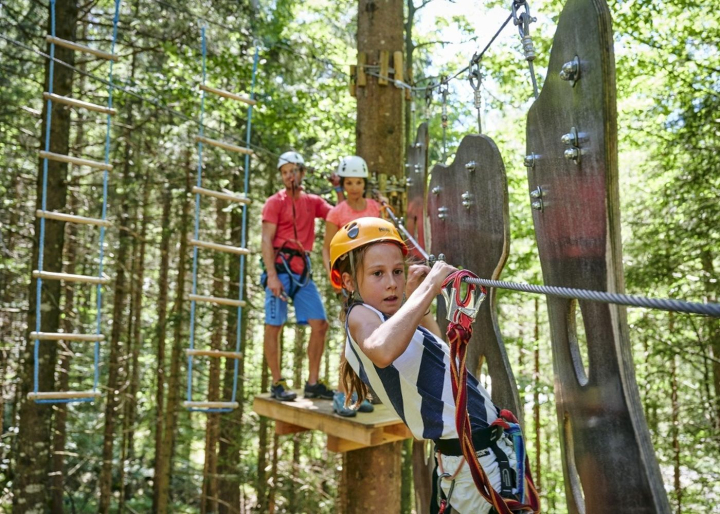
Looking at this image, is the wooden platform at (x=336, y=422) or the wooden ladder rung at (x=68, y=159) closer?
Answer: the wooden platform at (x=336, y=422)

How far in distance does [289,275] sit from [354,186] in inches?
33.9

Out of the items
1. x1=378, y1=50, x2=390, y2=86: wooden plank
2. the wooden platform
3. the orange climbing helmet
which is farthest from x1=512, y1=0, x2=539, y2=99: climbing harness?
x1=378, y1=50, x2=390, y2=86: wooden plank

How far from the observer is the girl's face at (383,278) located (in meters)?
2.25

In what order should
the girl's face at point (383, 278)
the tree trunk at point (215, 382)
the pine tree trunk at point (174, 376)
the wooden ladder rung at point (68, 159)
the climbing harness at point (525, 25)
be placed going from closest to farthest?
the girl's face at point (383, 278) → the climbing harness at point (525, 25) → the wooden ladder rung at point (68, 159) → the pine tree trunk at point (174, 376) → the tree trunk at point (215, 382)

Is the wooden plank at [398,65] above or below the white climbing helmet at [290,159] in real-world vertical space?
above

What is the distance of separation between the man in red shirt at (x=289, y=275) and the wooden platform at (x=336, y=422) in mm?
139

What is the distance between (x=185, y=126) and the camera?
34.1ft

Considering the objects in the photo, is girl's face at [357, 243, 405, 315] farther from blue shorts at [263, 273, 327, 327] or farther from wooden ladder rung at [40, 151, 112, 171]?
wooden ladder rung at [40, 151, 112, 171]

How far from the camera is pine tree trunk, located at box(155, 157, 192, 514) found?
1054cm

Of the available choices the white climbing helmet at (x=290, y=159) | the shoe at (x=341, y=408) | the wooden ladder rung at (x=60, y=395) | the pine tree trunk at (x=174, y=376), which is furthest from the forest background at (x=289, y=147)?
the shoe at (x=341, y=408)

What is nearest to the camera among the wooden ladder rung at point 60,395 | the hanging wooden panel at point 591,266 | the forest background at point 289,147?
the hanging wooden panel at point 591,266

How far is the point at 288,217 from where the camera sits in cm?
490

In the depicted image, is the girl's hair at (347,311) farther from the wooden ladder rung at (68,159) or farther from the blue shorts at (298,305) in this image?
the wooden ladder rung at (68,159)

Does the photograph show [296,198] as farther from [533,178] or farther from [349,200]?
[533,178]
